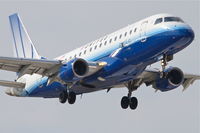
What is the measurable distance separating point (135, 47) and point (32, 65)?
26.7 ft

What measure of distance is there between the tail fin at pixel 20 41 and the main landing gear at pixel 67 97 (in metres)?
9.67

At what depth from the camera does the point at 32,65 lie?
187 ft

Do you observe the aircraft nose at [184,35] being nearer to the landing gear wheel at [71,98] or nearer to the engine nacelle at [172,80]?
the engine nacelle at [172,80]

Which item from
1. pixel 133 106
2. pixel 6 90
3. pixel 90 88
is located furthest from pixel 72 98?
pixel 6 90

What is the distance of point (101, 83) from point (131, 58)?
13.2 feet

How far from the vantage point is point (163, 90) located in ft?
201

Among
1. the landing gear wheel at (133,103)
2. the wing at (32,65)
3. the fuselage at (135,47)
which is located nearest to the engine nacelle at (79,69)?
the fuselage at (135,47)

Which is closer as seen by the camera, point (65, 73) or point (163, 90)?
point (65, 73)

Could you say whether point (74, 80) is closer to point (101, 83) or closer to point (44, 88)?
point (101, 83)

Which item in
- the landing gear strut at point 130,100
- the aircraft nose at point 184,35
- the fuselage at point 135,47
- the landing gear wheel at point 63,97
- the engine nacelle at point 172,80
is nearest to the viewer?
the aircraft nose at point 184,35

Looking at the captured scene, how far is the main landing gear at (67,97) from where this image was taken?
190 feet

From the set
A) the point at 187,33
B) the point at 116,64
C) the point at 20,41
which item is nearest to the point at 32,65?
the point at 116,64

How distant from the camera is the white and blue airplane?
174 feet

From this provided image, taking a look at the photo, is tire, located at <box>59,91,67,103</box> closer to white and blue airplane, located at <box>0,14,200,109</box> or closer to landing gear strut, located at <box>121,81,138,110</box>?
white and blue airplane, located at <box>0,14,200,109</box>
